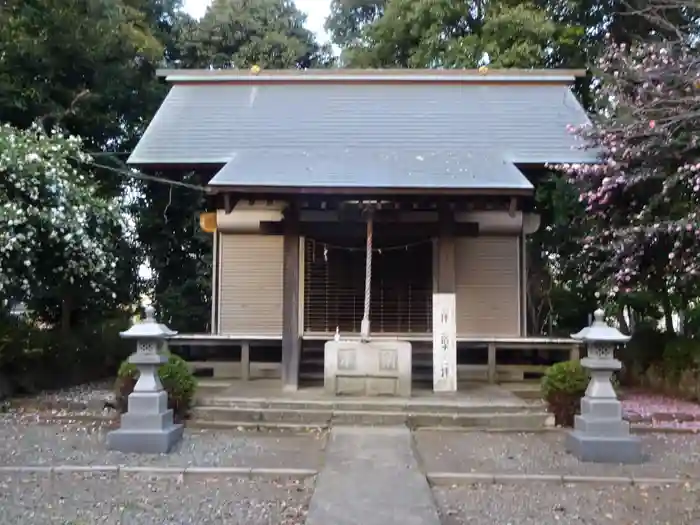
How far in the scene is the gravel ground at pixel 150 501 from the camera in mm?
4996

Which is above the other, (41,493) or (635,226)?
(635,226)

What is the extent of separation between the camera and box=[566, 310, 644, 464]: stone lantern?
264 inches

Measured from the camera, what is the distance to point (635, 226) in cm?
959

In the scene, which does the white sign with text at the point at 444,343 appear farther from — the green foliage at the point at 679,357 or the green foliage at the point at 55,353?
the green foliage at the point at 55,353

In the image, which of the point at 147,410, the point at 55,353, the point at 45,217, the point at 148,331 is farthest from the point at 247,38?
the point at 147,410

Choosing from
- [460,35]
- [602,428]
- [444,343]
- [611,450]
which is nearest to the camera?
[611,450]

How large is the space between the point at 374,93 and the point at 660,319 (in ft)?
24.4

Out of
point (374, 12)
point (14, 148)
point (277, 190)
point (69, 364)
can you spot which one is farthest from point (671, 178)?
point (374, 12)

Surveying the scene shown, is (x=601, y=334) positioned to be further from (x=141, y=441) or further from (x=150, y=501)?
(x=141, y=441)

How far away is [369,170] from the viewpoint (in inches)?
376

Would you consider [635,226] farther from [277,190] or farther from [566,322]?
[566,322]

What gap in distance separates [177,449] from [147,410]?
492 millimetres

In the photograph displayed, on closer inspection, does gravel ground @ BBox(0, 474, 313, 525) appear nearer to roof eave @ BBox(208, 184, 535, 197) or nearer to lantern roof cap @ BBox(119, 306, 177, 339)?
lantern roof cap @ BBox(119, 306, 177, 339)

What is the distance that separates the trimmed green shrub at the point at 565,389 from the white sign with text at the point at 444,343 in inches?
59.0
